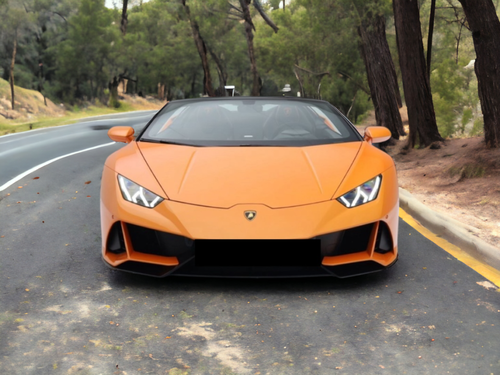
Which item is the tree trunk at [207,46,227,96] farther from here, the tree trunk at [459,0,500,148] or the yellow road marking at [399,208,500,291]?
the yellow road marking at [399,208,500,291]

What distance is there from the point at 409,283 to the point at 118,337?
2.14m

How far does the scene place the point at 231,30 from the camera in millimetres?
69312

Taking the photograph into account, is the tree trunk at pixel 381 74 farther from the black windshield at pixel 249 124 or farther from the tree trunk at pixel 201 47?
the tree trunk at pixel 201 47

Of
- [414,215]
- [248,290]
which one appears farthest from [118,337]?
[414,215]

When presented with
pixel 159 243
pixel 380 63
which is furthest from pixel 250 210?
pixel 380 63

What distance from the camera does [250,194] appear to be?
430 cm

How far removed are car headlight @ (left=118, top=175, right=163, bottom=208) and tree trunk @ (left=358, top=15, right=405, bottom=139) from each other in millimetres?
14776

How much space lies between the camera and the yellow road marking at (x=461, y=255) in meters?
4.79

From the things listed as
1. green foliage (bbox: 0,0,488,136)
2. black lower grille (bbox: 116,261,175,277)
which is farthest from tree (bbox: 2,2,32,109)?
black lower grille (bbox: 116,261,175,277)

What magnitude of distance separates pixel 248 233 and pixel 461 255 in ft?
7.21

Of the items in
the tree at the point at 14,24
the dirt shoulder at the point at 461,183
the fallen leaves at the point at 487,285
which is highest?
the tree at the point at 14,24

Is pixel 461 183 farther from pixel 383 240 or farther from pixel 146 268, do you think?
pixel 146 268

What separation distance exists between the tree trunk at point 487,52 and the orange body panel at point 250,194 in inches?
226

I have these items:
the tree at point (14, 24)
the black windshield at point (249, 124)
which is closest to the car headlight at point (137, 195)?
the black windshield at point (249, 124)
